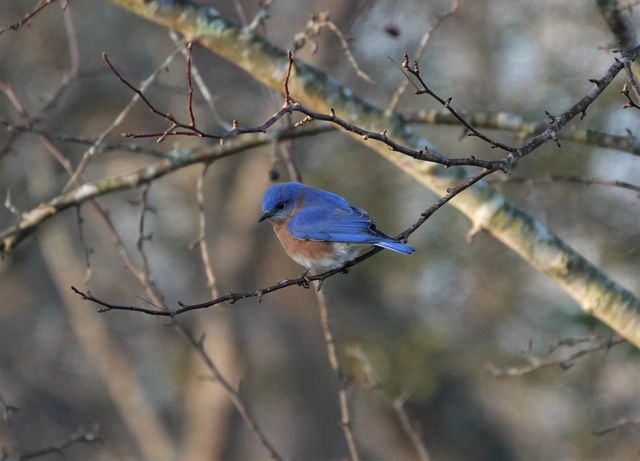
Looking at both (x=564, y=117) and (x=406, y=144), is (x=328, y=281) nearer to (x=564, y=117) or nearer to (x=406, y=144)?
(x=406, y=144)

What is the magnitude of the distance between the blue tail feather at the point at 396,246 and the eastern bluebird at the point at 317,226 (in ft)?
0.26

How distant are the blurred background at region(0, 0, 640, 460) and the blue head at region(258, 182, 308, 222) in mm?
3739

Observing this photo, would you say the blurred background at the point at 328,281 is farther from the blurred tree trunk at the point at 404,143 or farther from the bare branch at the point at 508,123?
the blurred tree trunk at the point at 404,143

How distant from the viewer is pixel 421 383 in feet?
30.9

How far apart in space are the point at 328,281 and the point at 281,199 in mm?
5132

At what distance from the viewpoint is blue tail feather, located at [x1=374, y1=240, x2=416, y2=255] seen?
9.88 feet

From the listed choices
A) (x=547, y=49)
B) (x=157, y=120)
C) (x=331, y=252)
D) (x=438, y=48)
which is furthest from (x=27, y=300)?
(x=331, y=252)

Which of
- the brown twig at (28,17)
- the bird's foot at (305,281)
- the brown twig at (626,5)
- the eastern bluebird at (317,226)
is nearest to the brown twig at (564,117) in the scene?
the bird's foot at (305,281)

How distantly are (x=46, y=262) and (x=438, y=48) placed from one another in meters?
5.14

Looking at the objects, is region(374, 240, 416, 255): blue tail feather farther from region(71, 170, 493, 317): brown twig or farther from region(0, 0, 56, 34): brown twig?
region(0, 0, 56, 34): brown twig

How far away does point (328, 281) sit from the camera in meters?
9.01

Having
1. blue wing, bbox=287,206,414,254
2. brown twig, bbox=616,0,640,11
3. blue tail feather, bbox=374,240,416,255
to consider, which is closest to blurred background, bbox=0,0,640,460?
brown twig, bbox=616,0,640,11

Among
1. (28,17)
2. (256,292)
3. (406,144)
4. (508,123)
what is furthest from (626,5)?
(28,17)

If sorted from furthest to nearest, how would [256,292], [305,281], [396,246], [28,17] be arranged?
[28,17], [396,246], [305,281], [256,292]
